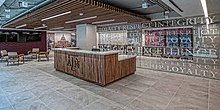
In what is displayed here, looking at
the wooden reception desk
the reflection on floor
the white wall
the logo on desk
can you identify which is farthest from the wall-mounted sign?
the logo on desk

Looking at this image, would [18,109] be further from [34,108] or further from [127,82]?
[127,82]

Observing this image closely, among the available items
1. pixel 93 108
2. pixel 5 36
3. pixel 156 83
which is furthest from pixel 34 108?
pixel 5 36

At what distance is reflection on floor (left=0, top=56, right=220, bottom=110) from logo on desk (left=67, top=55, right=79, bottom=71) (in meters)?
0.84

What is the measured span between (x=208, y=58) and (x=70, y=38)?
18.7m

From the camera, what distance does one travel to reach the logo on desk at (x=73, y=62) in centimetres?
587

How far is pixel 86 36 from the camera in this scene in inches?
398

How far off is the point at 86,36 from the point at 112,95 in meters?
6.76

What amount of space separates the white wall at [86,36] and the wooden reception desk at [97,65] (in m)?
3.56

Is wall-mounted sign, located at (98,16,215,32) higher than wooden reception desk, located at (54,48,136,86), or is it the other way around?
wall-mounted sign, located at (98,16,215,32)

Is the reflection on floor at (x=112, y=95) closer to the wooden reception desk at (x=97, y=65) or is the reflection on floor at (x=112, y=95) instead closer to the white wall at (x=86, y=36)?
the wooden reception desk at (x=97, y=65)

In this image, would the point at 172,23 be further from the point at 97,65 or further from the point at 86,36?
the point at 97,65

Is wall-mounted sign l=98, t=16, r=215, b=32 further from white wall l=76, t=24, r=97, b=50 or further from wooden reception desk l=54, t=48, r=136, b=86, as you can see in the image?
wooden reception desk l=54, t=48, r=136, b=86

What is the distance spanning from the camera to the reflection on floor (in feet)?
11.0

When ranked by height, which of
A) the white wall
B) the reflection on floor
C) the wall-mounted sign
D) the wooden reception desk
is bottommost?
the reflection on floor
